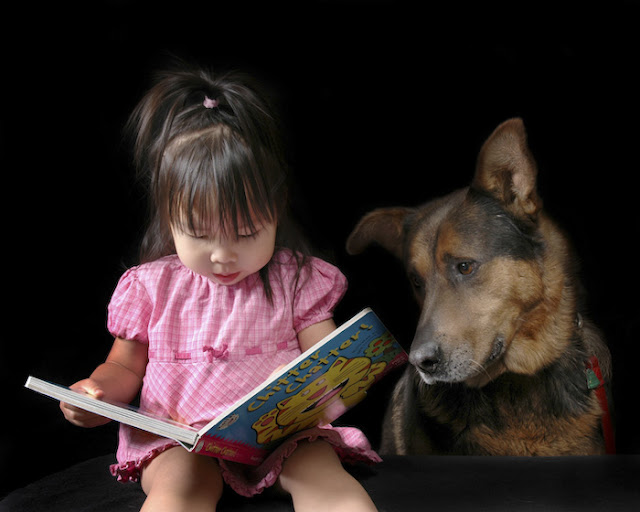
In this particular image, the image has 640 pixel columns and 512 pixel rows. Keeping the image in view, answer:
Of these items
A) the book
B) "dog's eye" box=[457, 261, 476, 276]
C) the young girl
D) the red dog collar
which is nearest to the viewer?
the book

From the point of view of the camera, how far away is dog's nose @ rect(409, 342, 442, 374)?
1.83m

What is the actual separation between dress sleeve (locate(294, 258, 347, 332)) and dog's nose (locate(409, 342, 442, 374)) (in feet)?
1.02

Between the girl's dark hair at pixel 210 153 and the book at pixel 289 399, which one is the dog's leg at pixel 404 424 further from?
the girl's dark hair at pixel 210 153

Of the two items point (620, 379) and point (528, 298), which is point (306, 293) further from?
point (620, 379)

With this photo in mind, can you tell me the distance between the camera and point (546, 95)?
2.27 m

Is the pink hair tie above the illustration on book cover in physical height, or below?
above

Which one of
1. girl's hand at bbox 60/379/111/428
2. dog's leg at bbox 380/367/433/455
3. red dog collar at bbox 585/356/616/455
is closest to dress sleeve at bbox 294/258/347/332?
dog's leg at bbox 380/367/433/455

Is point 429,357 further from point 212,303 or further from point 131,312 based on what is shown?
point 131,312

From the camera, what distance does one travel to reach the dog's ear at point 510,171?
191cm

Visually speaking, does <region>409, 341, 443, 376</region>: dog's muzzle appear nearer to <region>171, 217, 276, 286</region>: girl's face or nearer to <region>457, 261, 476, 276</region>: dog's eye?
<region>457, 261, 476, 276</region>: dog's eye

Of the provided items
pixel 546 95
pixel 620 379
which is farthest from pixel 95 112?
pixel 620 379

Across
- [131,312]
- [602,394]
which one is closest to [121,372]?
[131,312]

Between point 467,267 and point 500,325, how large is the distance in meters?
0.18

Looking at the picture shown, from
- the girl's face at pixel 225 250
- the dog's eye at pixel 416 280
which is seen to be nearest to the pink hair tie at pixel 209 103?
the girl's face at pixel 225 250
